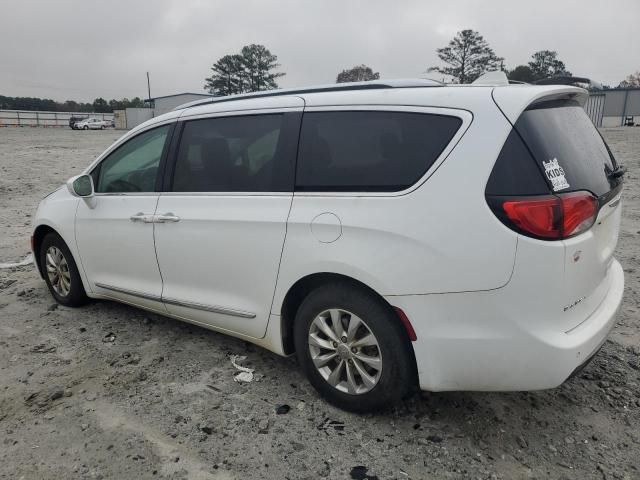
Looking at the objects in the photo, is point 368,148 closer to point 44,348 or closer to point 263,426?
point 263,426

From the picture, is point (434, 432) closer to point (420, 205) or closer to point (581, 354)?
point (581, 354)

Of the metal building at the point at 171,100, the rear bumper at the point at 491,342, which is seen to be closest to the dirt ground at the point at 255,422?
the rear bumper at the point at 491,342

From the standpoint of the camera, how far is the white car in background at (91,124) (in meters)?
53.3

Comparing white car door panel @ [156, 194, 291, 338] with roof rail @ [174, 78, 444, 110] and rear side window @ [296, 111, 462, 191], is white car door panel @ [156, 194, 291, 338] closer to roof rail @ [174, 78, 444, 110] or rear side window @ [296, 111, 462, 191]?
rear side window @ [296, 111, 462, 191]

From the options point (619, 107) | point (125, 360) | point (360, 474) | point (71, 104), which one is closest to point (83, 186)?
point (125, 360)

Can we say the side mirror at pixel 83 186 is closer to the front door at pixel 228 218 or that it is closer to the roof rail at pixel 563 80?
the front door at pixel 228 218

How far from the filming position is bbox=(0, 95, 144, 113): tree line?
86.2 metres

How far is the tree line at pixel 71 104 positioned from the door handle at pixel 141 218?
89262mm

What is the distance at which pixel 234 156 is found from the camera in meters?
3.31

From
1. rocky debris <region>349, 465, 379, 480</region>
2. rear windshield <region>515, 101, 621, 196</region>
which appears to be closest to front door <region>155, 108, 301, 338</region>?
rocky debris <region>349, 465, 379, 480</region>

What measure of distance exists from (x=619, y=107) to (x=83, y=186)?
60981 mm

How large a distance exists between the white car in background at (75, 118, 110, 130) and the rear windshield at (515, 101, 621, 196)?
5789 cm

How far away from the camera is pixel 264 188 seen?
10.1ft

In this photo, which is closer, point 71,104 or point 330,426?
point 330,426
